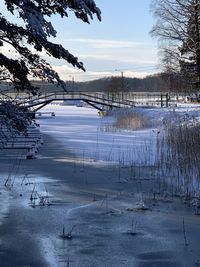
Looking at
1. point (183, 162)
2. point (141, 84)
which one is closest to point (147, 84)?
point (141, 84)

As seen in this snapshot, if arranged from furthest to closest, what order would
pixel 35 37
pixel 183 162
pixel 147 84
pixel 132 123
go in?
pixel 147 84, pixel 132 123, pixel 183 162, pixel 35 37

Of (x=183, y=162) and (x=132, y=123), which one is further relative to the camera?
(x=132, y=123)

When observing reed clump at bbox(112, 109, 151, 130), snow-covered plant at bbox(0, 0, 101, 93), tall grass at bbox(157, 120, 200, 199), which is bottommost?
reed clump at bbox(112, 109, 151, 130)

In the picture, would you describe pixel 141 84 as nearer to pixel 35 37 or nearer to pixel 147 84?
pixel 147 84

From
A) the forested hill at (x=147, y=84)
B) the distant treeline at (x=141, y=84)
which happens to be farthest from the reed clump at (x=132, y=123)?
the forested hill at (x=147, y=84)

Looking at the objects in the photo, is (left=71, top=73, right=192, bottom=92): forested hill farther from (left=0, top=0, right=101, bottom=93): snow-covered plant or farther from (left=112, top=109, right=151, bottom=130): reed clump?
(left=0, top=0, right=101, bottom=93): snow-covered plant

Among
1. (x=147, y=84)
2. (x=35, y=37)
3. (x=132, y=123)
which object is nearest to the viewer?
(x=35, y=37)

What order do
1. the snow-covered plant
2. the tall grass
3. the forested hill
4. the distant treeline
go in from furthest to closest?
the forested hill < the distant treeline < the tall grass < the snow-covered plant

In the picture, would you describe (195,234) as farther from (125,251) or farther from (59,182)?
(59,182)

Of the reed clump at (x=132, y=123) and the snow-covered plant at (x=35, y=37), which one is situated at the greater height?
the snow-covered plant at (x=35, y=37)

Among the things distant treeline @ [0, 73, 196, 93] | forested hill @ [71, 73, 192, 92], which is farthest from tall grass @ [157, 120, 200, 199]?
forested hill @ [71, 73, 192, 92]

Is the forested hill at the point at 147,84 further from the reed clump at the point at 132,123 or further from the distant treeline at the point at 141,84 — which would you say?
the reed clump at the point at 132,123

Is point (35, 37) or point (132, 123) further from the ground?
point (35, 37)

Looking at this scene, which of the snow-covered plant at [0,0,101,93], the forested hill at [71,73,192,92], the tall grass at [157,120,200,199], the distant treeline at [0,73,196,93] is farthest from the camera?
the forested hill at [71,73,192,92]
